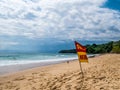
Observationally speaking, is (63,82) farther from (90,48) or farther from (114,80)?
(90,48)

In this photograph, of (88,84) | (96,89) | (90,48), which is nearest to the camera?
(96,89)

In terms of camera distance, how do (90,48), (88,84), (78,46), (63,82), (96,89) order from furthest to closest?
(90,48) → (78,46) → (63,82) → (88,84) → (96,89)

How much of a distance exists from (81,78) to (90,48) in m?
112

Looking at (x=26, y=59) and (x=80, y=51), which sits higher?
(x=80, y=51)

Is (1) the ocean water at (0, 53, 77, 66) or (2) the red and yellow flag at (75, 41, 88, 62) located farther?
(1) the ocean water at (0, 53, 77, 66)

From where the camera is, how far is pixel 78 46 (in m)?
9.94

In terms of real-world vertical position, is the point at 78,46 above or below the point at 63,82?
above

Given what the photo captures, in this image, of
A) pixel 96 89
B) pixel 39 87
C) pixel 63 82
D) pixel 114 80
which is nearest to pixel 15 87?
pixel 39 87

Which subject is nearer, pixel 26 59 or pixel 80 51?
pixel 80 51

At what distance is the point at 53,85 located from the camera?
8.91 metres

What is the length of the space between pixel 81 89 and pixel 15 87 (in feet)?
10.4

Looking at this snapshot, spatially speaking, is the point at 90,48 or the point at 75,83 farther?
the point at 90,48

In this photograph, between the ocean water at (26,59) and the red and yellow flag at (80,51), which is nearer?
the red and yellow flag at (80,51)

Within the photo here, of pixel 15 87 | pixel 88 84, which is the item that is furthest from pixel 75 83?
pixel 15 87
